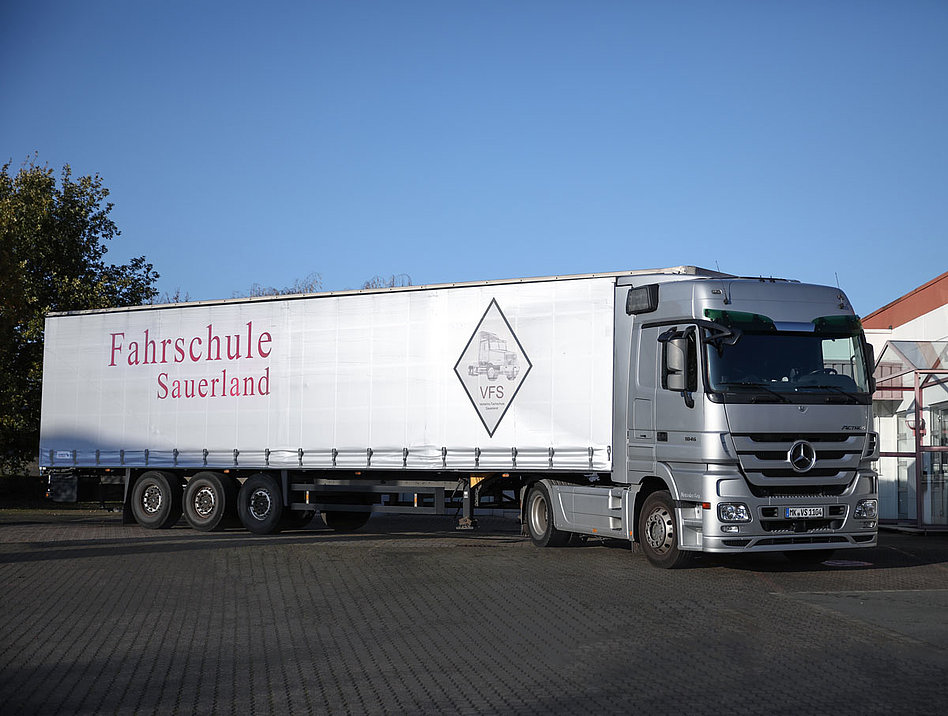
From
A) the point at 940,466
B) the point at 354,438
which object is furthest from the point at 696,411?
the point at 940,466

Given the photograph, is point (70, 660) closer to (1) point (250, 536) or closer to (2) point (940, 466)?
(1) point (250, 536)

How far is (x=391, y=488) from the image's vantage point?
17516 mm

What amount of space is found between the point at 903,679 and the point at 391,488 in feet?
36.4

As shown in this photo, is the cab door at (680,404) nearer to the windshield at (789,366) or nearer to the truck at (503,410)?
the truck at (503,410)

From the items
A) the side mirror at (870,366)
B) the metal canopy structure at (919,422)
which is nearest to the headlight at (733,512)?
the side mirror at (870,366)

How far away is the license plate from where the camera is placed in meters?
12.6

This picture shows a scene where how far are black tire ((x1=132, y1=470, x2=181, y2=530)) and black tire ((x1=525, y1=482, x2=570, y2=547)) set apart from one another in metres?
7.11

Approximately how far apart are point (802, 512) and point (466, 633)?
538 centimetres

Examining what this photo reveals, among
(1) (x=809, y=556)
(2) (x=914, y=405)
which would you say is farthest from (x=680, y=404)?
(2) (x=914, y=405)

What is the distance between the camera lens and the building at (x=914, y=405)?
20.6m

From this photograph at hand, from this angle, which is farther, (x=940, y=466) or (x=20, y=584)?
(x=940, y=466)

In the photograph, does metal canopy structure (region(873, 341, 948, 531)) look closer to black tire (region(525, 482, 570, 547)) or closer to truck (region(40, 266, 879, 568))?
truck (region(40, 266, 879, 568))

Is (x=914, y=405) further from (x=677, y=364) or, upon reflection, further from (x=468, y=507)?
(x=677, y=364)

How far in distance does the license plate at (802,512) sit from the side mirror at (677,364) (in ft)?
6.26
